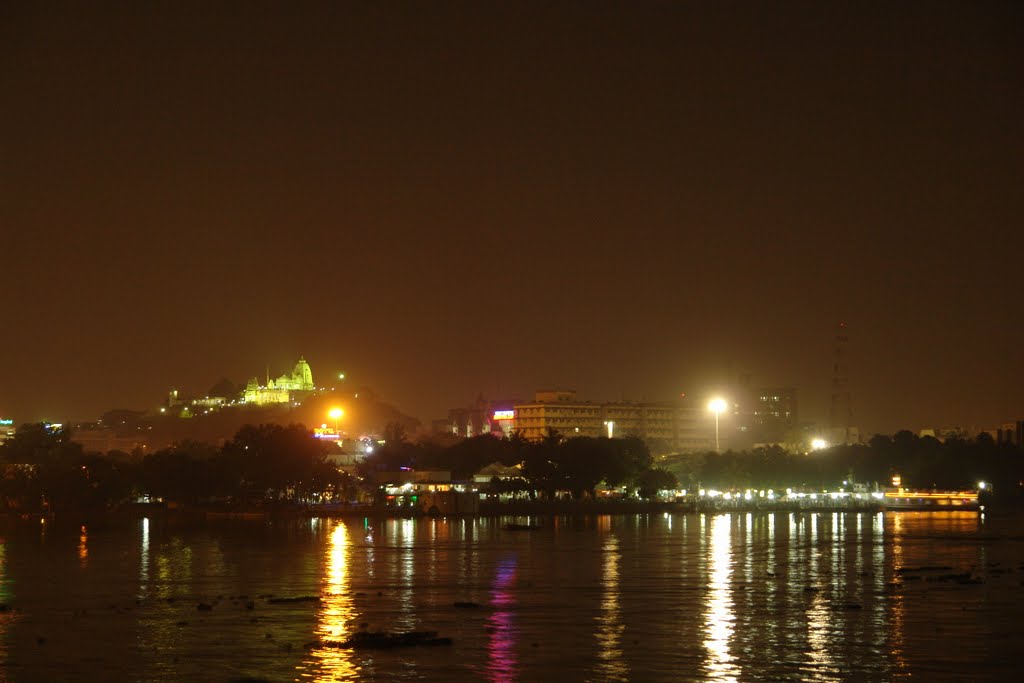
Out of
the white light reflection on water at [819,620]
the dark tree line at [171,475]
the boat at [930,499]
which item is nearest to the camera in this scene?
the white light reflection on water at [819,620]

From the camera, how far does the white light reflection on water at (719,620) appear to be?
90.5ft

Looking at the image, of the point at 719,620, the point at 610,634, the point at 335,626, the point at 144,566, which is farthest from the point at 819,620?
the point at 144,566

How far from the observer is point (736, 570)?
5041 centimetres

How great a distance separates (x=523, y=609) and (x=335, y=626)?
6373 millimetres

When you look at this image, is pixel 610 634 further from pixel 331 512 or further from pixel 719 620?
pixel 331 512

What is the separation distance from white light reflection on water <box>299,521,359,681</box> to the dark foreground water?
0.10m

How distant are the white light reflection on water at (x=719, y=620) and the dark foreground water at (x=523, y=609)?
0.42ft

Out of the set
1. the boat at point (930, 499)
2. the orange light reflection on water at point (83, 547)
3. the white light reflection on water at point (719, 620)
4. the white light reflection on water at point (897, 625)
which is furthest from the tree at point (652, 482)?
the white light reflection on water at point (897, 625)

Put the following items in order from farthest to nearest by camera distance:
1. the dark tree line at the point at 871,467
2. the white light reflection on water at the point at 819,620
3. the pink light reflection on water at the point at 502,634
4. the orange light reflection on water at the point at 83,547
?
the dark tree line at the point at 871,467 → the orange light reflection on water at the point at 83,547 → the white light reflection on water at the point at 819,620 → the pink light reflection on water at the point at 502,634

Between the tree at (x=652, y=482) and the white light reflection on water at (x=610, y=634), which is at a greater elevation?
the tree at (x=652, y=482)

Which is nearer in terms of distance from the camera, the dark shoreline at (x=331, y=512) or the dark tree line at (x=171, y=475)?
the dark shoreline at (x=331, y=512)

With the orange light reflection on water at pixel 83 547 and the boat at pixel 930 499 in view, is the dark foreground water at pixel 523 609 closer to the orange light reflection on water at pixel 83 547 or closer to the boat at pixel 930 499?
the orange light reflection on water at pixel 83 547

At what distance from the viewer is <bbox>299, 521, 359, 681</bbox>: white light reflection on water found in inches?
1063

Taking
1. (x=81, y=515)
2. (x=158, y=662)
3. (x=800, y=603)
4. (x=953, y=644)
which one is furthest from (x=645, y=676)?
(x=81, y=515)
